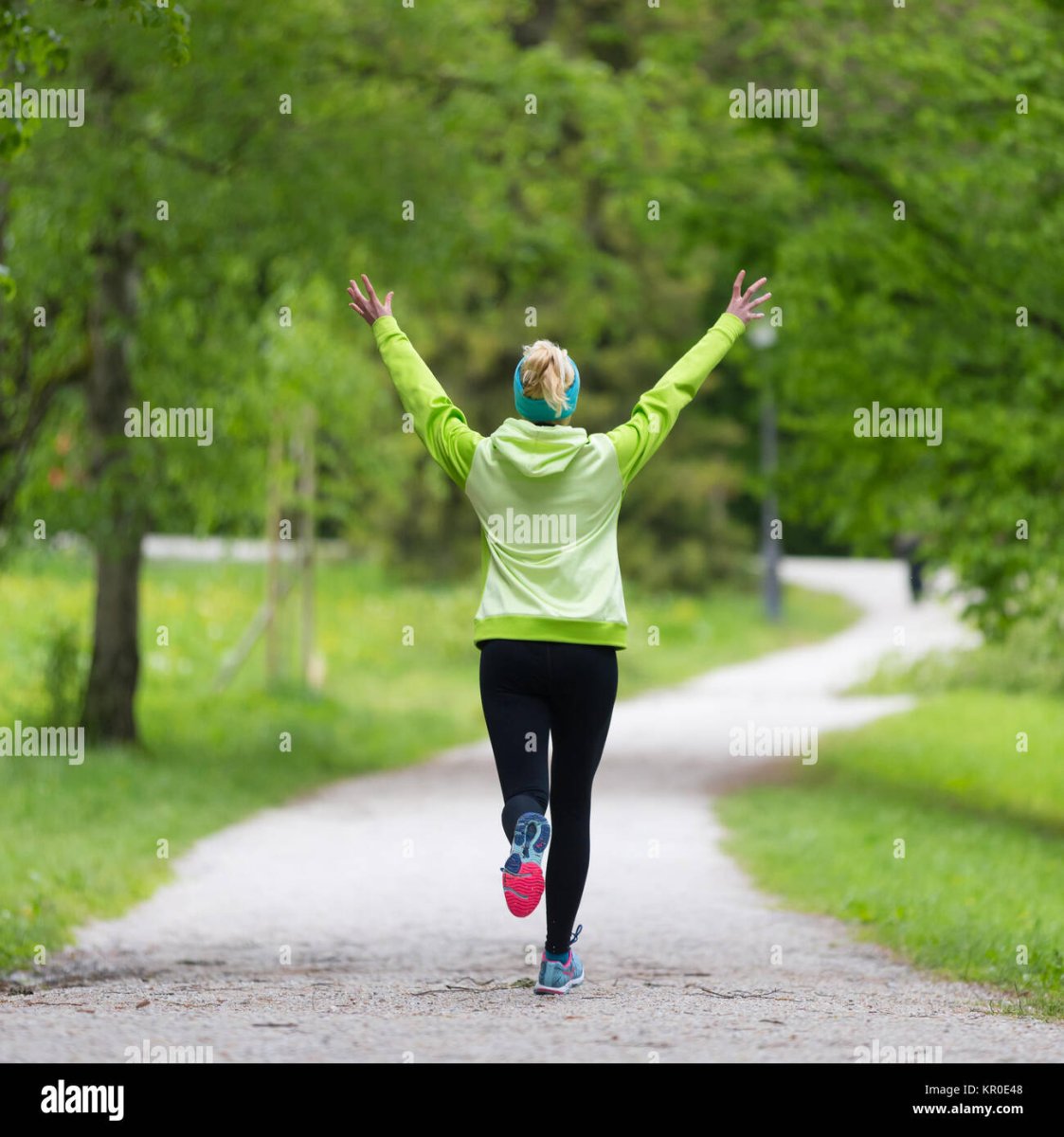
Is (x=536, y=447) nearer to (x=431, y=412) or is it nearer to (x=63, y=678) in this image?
(x=431, y=412)

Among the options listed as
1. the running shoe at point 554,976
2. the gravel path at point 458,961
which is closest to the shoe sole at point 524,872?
the gravel path at point 458,961

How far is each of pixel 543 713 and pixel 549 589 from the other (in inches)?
15.4

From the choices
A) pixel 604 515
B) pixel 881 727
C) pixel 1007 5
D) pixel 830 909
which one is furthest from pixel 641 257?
pixel 604 515

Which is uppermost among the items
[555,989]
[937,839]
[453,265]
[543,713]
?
Answer: [453,265]

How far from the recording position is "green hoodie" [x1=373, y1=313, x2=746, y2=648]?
5.95m

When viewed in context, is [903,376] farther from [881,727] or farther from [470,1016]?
[470,1016]

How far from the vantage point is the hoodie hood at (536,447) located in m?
6.02

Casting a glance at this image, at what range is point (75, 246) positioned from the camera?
46.3 feet

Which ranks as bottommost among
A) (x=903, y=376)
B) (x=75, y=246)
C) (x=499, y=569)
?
(x=499, y=569)

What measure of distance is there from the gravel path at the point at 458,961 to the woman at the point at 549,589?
0.48 m

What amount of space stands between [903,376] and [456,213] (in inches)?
160

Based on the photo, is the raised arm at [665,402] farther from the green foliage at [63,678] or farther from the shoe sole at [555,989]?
the green foliage at [63,678]

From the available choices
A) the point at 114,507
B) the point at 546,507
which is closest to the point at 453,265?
the point at 114,507

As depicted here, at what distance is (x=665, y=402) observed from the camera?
20.5ft
